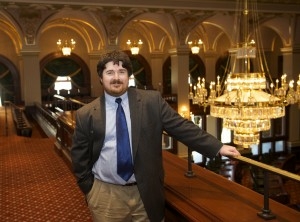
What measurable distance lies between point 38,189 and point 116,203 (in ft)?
9.51

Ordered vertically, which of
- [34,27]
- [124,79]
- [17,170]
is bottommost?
[17,170]

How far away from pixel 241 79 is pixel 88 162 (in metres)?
6.41

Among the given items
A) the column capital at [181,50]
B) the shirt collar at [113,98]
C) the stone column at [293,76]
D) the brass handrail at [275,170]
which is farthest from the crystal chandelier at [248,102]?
the stone column at [293,76]

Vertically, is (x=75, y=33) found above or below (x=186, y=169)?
above

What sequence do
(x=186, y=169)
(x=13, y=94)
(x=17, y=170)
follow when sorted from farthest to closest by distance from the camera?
(x=13, y=94)
(x=17, y=170)
(x=186, y=169)

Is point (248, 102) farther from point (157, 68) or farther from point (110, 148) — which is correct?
point (157, 68)

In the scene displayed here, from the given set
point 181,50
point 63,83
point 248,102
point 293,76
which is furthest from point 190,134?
point 63,83

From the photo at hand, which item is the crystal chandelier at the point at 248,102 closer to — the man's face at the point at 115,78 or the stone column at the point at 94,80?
the man's face at the point at 115,78

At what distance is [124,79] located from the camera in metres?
2.48

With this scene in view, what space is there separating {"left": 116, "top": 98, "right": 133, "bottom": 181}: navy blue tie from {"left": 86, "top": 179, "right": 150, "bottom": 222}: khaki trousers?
114 millimetres

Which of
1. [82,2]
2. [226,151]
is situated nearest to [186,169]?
[226,151]

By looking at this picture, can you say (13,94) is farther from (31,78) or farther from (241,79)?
(241,79)

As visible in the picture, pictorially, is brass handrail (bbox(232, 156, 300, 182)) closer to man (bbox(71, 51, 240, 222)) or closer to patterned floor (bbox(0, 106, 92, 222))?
man (bbox(71, 51, 240, 222))

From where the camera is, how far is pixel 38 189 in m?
5.09
